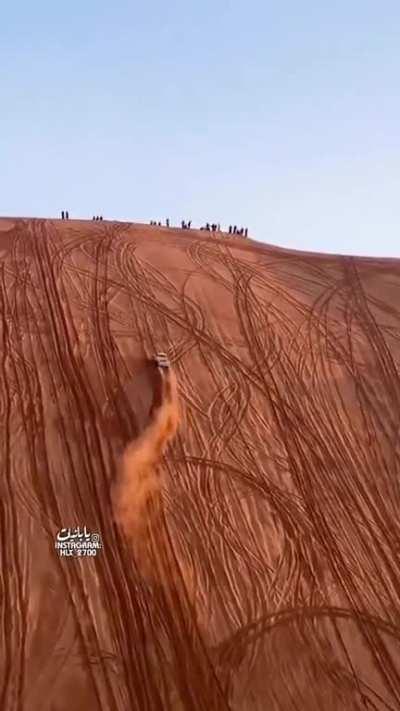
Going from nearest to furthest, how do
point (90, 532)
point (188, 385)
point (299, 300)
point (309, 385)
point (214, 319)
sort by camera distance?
point (90, 532), point (188, 385), point (309, 385), point (214, 319), point (299, 300)

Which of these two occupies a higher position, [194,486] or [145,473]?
[145,473]

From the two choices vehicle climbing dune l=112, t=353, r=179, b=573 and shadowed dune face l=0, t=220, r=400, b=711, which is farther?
vehicle climbing dune l=112, t=353, r=179, b=573

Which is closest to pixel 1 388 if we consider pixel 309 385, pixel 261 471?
pixel 261 471

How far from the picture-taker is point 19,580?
8.14 metres

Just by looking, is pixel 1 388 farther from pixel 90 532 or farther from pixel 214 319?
pixel 214 319

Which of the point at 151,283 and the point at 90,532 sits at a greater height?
the point at 151,283

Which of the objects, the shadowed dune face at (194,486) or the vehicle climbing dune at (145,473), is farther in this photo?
the vehicle climbing dune at (145,473)

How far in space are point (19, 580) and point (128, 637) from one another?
1.48 m

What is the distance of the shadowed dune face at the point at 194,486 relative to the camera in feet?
25.2

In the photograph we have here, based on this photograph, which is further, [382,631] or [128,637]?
[382,631]

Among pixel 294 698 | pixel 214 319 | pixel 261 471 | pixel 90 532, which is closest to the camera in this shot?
pixel 294 698

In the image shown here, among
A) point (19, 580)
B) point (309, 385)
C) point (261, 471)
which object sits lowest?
point (19, 580)

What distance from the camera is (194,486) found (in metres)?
9.77

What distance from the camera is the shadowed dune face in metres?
7.68
